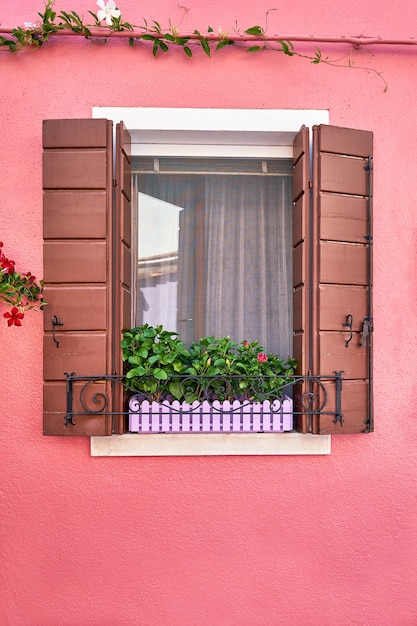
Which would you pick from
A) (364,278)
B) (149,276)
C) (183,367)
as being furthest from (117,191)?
(364,278)

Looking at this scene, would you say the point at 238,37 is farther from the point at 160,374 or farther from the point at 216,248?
the point at 160,374

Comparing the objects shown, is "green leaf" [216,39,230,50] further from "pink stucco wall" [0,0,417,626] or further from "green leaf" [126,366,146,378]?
"green leaf" [126,366,146,378]

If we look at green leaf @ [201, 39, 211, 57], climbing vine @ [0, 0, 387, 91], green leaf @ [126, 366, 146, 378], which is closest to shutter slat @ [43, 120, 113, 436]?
green leaf @ [126, 366, 146, 378]

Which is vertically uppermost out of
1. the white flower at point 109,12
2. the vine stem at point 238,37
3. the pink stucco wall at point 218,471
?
the white flower at point 109,12

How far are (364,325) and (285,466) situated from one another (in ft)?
3.01

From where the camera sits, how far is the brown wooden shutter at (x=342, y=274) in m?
3.37

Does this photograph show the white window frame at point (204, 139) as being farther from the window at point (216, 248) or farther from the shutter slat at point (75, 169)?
the shutter slat at point (75, 169)

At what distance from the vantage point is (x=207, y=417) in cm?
340

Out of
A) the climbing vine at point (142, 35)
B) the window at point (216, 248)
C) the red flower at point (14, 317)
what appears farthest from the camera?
the window at point (216, 248)

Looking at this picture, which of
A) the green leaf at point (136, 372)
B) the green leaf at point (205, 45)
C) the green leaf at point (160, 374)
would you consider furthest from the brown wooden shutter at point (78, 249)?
the green leaf at point (205, 45)

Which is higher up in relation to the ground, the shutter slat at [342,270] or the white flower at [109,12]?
the white flower at [109,12]

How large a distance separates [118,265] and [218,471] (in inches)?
50.9

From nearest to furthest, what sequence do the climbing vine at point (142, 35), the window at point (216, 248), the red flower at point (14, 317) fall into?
the red flower at point (14, 317) < the climbing vine at point (142, 35) < the window at point (216, 248)

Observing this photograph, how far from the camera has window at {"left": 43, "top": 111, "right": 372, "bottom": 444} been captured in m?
3.31
